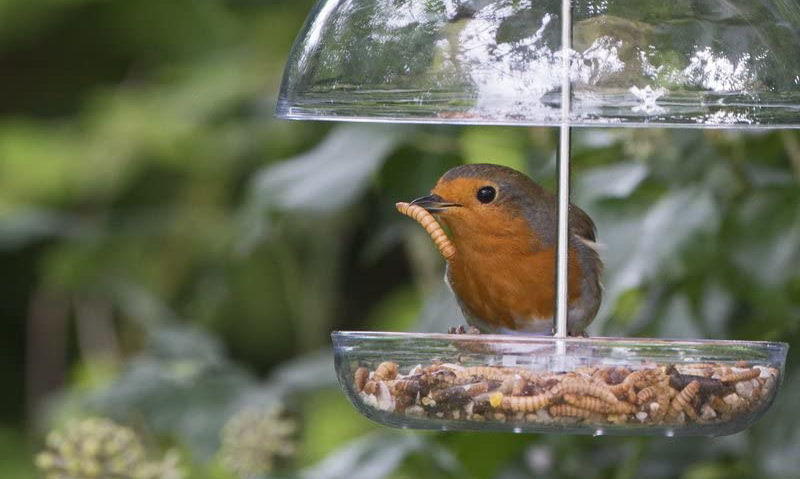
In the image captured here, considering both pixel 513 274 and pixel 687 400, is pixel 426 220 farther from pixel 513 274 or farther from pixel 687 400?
pixel 687 400

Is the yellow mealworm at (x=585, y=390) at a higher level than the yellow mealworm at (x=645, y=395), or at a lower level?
higher

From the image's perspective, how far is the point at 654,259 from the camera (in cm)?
283

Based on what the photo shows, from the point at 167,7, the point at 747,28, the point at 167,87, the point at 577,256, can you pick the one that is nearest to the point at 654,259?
the point at 577,256

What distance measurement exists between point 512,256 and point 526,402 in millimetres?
515

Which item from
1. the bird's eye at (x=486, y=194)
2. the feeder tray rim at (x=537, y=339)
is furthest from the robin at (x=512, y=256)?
Result: the feeder tray rim at (x=537, y=339)

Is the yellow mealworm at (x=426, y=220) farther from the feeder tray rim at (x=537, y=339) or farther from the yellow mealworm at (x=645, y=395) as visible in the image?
the yellow mealworm at (x=645, y=395)

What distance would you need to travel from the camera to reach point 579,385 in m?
1.89

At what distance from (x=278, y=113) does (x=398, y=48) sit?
0.27 metres

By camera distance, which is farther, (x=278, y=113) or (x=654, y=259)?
(x=654, y=259)

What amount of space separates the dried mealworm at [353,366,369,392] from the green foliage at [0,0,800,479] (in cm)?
47

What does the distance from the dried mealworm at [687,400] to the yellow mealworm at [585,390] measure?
0.09m

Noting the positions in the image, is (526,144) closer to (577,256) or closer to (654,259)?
(654,259)

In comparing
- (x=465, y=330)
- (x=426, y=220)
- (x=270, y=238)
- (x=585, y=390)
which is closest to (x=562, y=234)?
(x=426, y=220)

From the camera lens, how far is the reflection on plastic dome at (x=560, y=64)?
72.9 inches
